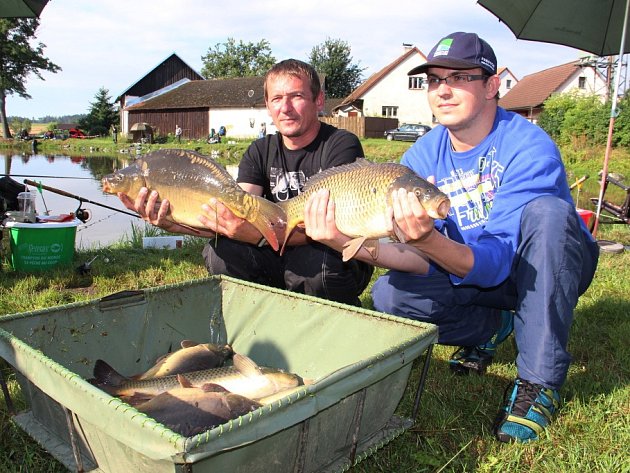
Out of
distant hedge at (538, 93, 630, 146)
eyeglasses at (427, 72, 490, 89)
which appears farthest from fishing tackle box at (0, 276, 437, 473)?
distant hedge at (538, 93, 630, 146)

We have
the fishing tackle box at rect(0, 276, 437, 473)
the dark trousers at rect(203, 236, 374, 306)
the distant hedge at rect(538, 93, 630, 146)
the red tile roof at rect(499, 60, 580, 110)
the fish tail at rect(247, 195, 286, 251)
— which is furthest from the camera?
the red tile roof at rect(499, 60, 580, 110)

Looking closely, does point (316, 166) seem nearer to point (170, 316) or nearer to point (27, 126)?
point (170, 316)

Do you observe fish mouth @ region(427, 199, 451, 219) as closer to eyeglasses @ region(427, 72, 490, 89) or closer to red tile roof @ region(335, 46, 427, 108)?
eyeglasses @ region(427, 72, 490, 89)

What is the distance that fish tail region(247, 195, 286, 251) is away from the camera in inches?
68.5

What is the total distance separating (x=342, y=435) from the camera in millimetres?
1332

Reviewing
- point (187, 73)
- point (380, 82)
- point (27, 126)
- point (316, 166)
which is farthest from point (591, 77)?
point (27, 126)

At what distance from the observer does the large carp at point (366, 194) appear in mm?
1400

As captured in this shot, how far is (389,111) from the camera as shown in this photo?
101 ft

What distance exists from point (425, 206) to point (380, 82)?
3071 centimetres

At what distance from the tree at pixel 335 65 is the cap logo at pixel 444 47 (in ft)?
149

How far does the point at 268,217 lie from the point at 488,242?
660 mm

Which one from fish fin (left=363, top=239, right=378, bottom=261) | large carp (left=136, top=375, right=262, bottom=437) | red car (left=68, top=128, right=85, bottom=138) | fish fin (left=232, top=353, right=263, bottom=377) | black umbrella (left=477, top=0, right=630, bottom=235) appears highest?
black umbrella (left=477, top=0, right=630, bottom=235)

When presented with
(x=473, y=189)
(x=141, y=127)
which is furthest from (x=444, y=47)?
(x=141, y=127)

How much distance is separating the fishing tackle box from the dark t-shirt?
0.49 m
